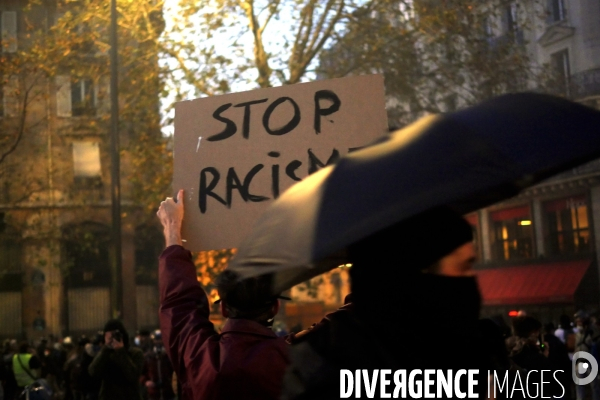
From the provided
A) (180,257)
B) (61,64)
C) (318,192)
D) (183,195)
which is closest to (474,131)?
(318,192)

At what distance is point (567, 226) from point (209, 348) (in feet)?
105

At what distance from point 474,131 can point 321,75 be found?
1806cm

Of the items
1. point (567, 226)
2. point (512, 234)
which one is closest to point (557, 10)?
point (567, 226)

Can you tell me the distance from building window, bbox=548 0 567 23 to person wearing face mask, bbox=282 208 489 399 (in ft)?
104

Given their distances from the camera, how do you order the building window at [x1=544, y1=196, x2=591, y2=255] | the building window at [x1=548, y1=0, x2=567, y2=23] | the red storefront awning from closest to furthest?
the building window at [x1=548, y1=0, x2=567, y2=23] < the building window at [x1=544, y1=196, x2=591, y2=255] < the red storefront awning

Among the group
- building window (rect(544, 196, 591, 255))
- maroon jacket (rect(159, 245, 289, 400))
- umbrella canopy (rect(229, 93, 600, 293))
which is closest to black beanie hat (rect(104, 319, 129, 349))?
maroon jacket (rect(159, 245, 289, 400))

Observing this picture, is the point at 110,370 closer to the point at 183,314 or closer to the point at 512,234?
the point at 183,314

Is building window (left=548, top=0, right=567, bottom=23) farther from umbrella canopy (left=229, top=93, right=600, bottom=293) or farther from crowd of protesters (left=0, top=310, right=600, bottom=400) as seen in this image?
umbrella canopy (left=229, top=93, right=600, bottom=293)

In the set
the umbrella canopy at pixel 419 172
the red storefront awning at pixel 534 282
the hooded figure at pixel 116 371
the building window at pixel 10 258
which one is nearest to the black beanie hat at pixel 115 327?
the hooded figure at pixel 116 371

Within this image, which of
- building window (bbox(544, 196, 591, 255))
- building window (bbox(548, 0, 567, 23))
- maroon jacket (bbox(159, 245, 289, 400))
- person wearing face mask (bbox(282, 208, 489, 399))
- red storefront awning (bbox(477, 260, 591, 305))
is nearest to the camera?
person wearing face mask (bbox(282, 208, 489, 399))

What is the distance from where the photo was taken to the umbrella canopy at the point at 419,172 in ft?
6.19

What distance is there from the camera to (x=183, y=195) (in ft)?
13.4

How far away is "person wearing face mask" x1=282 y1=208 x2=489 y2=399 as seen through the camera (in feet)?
6.14

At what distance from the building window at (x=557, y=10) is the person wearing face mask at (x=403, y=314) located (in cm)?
3175
